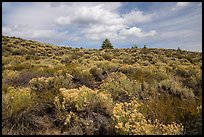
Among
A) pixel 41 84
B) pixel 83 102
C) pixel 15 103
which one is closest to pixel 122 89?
pixel 83 102

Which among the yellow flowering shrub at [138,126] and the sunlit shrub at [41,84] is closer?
the yellow flowering shrub at [138,126]

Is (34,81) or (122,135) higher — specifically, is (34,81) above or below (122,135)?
above

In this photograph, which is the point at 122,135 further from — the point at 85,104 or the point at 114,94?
the point at 114,94

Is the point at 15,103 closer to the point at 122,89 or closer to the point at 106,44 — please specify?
the point at 122,89

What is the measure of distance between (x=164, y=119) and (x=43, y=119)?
8.60ft

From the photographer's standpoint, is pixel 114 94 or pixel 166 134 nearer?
pixel 166 134

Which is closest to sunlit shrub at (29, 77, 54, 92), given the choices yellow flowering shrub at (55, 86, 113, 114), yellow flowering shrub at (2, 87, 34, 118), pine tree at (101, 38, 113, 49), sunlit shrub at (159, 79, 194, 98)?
yellow flowering shrub at (2, 87, 34, 118)

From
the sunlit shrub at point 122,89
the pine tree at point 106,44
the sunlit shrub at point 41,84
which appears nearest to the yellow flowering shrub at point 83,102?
the sunlit shrub at point 122,89

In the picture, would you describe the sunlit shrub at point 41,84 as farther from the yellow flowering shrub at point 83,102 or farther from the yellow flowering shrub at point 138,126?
the yellow flowering shrub at point 138,126

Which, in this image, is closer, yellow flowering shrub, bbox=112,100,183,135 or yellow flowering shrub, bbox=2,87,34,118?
yellow flowering shrub, bbox=112,100,183,135

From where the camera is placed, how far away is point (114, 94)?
736cm

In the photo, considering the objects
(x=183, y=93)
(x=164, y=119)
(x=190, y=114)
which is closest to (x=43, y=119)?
(x=164, y=119)

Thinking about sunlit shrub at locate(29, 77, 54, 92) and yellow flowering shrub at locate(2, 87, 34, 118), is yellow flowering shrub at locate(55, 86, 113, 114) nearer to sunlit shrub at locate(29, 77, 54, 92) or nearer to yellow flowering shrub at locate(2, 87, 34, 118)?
yellow flowering shrub at locate(2, 87, 34, 118)

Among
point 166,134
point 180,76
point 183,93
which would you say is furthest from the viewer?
point 180,76
